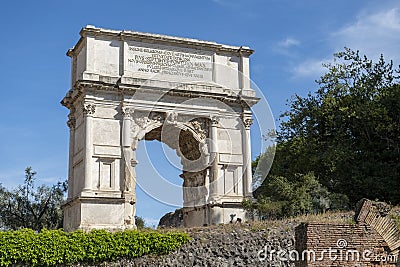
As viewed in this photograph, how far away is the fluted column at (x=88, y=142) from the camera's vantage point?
28.2 meters

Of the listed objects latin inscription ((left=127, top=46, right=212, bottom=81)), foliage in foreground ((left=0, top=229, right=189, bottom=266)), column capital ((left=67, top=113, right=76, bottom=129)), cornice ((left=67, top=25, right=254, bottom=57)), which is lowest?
foliage in foreground ((left=0, top=229, right=189, bottom=266))

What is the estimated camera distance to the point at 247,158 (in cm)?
3166

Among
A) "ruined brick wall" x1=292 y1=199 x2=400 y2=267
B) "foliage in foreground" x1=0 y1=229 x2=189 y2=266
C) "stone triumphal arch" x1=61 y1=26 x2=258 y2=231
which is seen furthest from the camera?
"stone triumphal arch" x1=61 y1=26 x2=258 y2=231

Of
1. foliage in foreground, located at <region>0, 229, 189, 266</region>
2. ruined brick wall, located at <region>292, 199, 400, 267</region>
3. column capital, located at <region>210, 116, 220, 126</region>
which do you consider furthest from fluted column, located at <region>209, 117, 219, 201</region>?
ruined brick wall, located at <region>292, 199, 400, 267</region>

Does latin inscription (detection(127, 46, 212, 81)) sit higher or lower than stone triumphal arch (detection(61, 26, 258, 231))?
higher

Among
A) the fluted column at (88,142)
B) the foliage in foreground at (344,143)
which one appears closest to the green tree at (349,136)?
the foliage in foreground at (344,143)

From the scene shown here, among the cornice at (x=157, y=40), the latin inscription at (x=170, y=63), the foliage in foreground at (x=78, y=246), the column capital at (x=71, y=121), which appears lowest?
the foliage in foreground at (x=78, y=246)

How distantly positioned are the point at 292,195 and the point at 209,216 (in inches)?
191

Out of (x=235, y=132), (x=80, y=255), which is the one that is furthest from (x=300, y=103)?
(x=80, y=255)

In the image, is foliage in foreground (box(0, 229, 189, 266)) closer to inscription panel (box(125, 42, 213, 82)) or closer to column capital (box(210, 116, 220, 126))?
column capital (box(210, 116, 220, 126))

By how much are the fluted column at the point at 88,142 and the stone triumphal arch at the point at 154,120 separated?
0.05 metres

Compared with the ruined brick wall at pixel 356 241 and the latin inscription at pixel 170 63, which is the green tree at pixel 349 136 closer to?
the latin inscription at pixel 170 63

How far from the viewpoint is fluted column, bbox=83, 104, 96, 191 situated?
28.2 metres

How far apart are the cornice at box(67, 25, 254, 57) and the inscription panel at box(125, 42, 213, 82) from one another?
27cm
